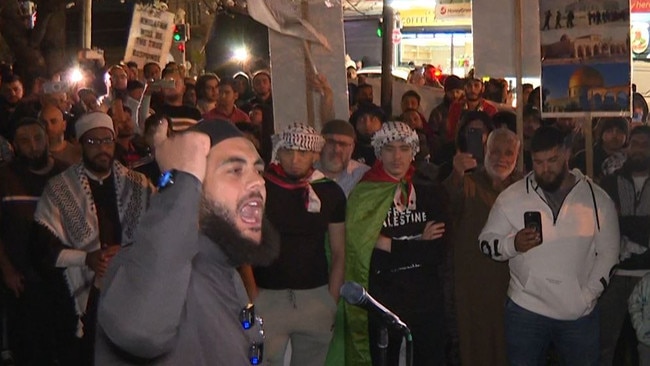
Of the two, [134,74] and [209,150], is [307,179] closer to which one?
[209,150]

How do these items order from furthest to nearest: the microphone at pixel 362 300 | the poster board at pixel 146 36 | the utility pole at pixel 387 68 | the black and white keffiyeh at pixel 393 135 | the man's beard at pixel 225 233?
the poster board at pixel 146 36, the utility pole at pixel 387 68, the black and white keffiyeh at pixel 393 135, the microphone at pixel 362 300, the man's beard at pixel 225 233

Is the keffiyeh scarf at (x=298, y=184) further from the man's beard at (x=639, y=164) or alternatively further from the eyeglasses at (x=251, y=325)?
the eyeglasses at (x=251, y=325)

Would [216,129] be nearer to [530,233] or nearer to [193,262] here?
[193,262]

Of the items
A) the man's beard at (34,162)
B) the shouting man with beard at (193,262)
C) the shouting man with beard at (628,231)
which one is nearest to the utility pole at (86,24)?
the man's beard at (34,162)

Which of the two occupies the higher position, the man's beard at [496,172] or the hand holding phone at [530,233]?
the man's beard at [496,172]

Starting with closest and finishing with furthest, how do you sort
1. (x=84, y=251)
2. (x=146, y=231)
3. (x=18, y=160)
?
(x=146, y=231)
(x=84, y=251)
(x=18, y=160)

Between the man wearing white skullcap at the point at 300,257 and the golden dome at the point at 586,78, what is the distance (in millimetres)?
2393

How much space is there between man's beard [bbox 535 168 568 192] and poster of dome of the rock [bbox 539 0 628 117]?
161cm

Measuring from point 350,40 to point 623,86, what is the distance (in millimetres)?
30827

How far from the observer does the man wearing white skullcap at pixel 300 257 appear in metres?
6.54

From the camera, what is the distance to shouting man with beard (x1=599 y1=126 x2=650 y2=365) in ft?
23.1

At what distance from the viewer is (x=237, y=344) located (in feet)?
10.1

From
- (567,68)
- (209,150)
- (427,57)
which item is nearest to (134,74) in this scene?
(567,68)

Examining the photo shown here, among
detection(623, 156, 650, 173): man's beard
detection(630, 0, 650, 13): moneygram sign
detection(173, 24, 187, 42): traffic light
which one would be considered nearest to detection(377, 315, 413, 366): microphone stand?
detection(623, 156, 650, 173): man's beard
